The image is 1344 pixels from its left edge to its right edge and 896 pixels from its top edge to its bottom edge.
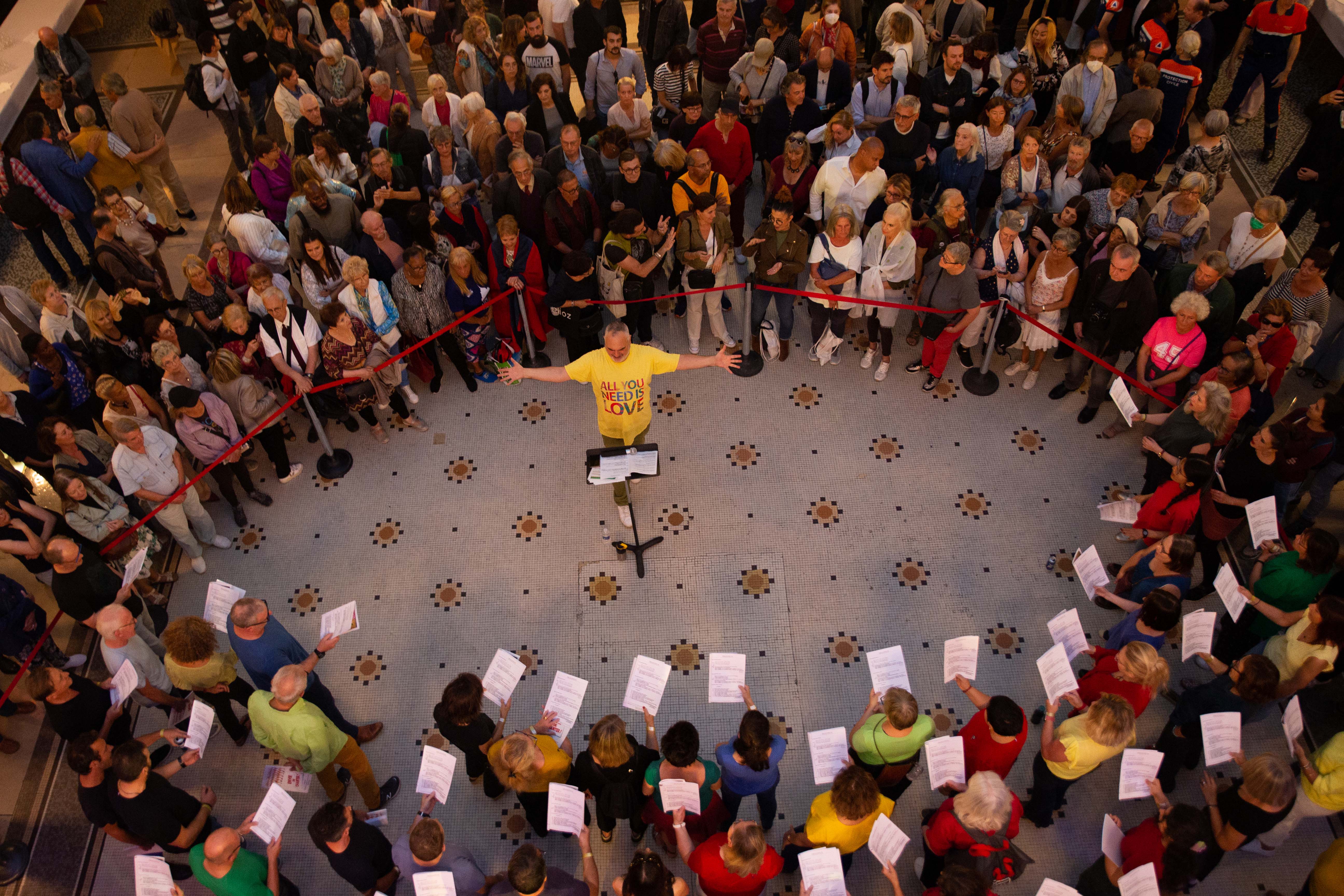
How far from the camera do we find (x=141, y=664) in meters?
5.30

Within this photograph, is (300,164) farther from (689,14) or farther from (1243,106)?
(1243,106)

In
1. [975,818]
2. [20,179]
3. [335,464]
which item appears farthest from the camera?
[20,179]

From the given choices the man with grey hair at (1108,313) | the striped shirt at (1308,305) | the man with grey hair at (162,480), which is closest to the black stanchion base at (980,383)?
the man with grey hair at (1108,313)

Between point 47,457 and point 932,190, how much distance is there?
792 cm

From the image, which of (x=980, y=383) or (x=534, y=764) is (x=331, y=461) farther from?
(x=980, y=383)

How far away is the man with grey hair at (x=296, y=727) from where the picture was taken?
4598 mm

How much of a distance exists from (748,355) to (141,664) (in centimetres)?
520

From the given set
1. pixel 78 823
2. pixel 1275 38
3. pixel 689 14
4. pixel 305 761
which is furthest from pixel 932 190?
pixel 78 823

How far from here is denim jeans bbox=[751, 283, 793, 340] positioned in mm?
7625

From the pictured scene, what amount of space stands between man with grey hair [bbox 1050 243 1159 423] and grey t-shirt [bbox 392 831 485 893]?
563 cm

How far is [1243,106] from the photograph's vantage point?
31.8ft

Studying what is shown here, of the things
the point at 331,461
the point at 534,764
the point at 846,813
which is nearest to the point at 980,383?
the point at 846,813

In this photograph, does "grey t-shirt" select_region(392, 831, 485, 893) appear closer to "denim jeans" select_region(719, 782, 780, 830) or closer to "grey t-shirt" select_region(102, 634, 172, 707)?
"denim jeans" select_region(719, 782, 780, 830)

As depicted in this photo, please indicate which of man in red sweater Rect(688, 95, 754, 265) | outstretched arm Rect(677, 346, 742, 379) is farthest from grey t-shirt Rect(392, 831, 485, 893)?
man in red sweater Rect(688, 95, 754, 265)
